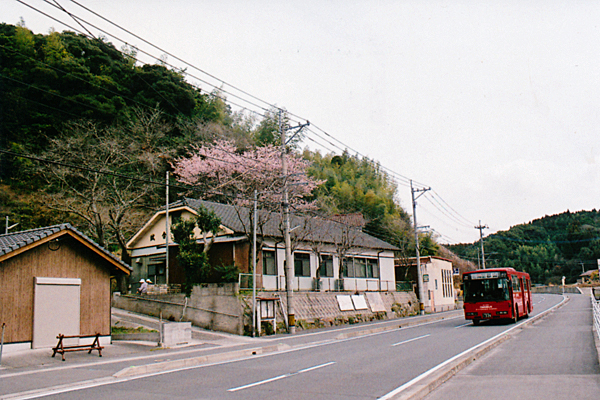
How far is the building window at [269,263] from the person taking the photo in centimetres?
3047

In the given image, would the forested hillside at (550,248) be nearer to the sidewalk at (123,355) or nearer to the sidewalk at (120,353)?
the sidewalk at (120,353)

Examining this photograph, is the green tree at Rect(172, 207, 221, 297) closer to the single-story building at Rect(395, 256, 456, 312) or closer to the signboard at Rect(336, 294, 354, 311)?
the signboard at Rect(336, 294, 354, 311)

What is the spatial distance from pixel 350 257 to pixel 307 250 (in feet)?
19.6

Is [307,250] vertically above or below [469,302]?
above

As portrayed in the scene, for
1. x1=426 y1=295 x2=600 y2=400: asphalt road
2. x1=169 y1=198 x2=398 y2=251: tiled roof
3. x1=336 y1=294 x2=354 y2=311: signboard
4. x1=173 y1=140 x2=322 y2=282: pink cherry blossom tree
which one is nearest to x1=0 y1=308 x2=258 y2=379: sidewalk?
x1=169 y1=198 x2=398 y2=251: tiled roof

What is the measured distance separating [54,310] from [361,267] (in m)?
26.8

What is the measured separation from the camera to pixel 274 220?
3550 centimetres

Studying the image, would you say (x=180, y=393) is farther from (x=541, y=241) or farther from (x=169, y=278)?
(x=541, y=241)

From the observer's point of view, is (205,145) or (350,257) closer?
(350,257)

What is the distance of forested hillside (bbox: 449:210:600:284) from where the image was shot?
10031 centimetres

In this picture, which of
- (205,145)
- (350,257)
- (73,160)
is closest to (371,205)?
(350,257)

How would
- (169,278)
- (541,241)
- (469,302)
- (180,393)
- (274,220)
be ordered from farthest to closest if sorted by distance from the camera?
(541,241) → (274,220) → (169,278) → (469,302) → (180,393)

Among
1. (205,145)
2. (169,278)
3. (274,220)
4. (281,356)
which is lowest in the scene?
(281,356)

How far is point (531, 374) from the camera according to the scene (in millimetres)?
9766
